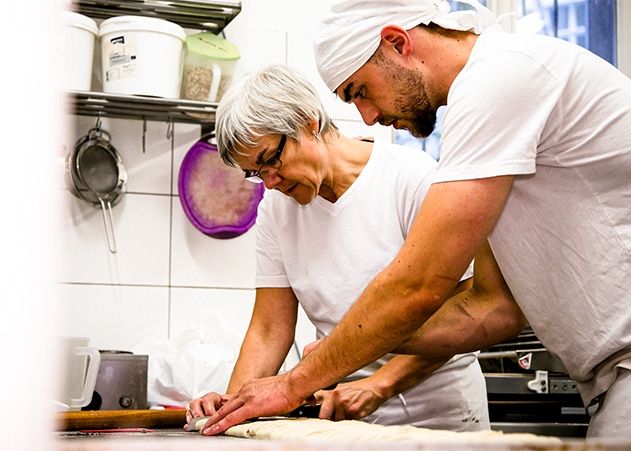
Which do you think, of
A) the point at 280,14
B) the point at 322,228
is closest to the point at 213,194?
the point at 280,14

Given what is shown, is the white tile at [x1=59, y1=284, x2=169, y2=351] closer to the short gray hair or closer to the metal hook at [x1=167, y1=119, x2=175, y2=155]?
the metal hook at [x1=167, y1=119, x2=175, y2=155]

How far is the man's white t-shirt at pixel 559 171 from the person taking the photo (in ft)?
3.59

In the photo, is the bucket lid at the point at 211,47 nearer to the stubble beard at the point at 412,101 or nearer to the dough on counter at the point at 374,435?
the stubble beard at the point at 412,101

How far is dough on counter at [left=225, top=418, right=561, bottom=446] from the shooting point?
1.40ft

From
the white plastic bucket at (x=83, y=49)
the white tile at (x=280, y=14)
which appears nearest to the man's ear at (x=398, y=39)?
the white plastic bucket at (x=83, y=49)

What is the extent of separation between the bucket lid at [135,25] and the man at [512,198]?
1.08m

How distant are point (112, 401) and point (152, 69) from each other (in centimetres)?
93

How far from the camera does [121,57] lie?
2316 mm

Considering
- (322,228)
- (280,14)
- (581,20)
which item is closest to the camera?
(322,228)

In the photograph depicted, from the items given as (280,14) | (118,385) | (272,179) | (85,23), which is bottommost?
(118,385)

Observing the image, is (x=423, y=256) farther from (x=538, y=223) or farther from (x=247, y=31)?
(x=247, y=31)

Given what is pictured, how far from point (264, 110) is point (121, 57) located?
909 mm

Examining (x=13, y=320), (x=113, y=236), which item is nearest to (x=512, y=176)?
(x=13, y=320)

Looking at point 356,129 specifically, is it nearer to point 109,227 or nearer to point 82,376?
point 109,227
